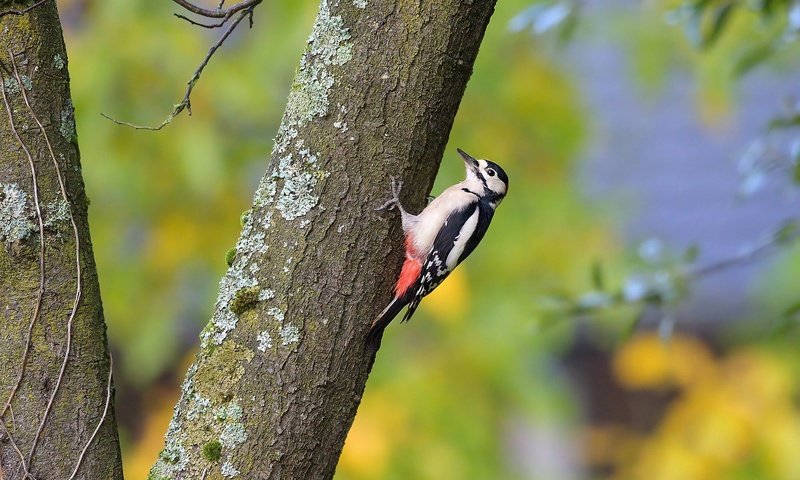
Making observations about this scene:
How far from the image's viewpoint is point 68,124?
2.39m

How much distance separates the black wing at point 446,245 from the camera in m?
3.43

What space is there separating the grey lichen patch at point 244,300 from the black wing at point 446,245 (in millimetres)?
905

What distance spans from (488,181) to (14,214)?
Answer: 242 centimetres

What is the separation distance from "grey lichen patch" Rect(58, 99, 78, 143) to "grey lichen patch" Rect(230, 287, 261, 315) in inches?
21.6

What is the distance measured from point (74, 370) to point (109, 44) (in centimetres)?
306

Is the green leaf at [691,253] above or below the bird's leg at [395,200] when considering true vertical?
below

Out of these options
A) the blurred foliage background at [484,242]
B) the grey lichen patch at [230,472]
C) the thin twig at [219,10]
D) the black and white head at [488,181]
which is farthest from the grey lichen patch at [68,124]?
the blurred foliage background at [484,242]

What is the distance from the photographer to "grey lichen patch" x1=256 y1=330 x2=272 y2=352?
7.54 ft

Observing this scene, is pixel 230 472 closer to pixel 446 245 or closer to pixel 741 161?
pixel 446 245

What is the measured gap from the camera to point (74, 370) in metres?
2.31

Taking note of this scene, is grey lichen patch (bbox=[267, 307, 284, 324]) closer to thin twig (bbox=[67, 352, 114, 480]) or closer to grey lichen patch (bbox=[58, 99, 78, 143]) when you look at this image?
thin twig (bbox=[67, 352, 114, 480])

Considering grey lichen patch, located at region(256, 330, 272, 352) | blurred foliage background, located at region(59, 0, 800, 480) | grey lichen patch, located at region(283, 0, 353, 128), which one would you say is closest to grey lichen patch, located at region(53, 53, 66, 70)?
grey lichen patch, located at region(283, 0, 353, 128)

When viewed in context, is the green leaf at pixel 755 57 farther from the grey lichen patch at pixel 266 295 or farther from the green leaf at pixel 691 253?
the grey lichen patch at pixel 266 295

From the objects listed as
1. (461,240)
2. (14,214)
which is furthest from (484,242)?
(14,214)
